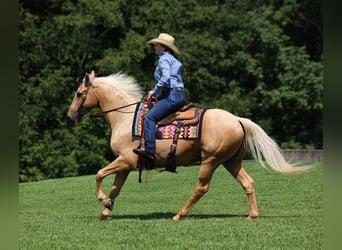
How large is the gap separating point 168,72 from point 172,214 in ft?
7.55

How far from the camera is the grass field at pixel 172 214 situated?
614 centimetres

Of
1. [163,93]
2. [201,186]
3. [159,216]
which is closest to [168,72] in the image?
[163,93]

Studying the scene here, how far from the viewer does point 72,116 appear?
9555 mm

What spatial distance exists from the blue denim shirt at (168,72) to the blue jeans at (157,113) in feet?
0.42

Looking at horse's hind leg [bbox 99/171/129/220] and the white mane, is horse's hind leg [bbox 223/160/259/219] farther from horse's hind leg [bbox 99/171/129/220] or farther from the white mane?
the white mane

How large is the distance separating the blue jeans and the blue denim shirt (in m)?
0.13

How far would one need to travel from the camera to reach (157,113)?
8.47 meters

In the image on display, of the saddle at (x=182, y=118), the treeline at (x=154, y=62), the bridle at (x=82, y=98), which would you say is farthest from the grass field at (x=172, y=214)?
the treeline at (x=154, y=62)

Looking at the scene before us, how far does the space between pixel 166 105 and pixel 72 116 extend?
1711 mm

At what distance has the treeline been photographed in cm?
2794

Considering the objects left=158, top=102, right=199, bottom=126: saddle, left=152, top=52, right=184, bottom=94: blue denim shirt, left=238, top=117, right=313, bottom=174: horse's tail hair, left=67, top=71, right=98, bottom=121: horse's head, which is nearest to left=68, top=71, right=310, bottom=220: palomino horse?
left=238, top=117, right=313, bottom=174: horse's tail hair

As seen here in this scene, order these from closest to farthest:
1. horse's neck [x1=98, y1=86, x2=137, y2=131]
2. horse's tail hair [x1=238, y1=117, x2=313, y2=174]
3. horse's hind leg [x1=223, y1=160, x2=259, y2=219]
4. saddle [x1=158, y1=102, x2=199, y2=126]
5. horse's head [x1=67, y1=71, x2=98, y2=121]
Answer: horse's tail hair [x1=238, y1=117, x2=313, y2=174] → saddle [x1=158, y1=102, x2=199, y2=126] → horse's hind leg [x1=223, y1=160, x2=259, y2=219] → horse's neck [x1=98, y1=86, x2=137, y2=131] → horse's head [x1=67, y1=71, x2=98, y2=121]
